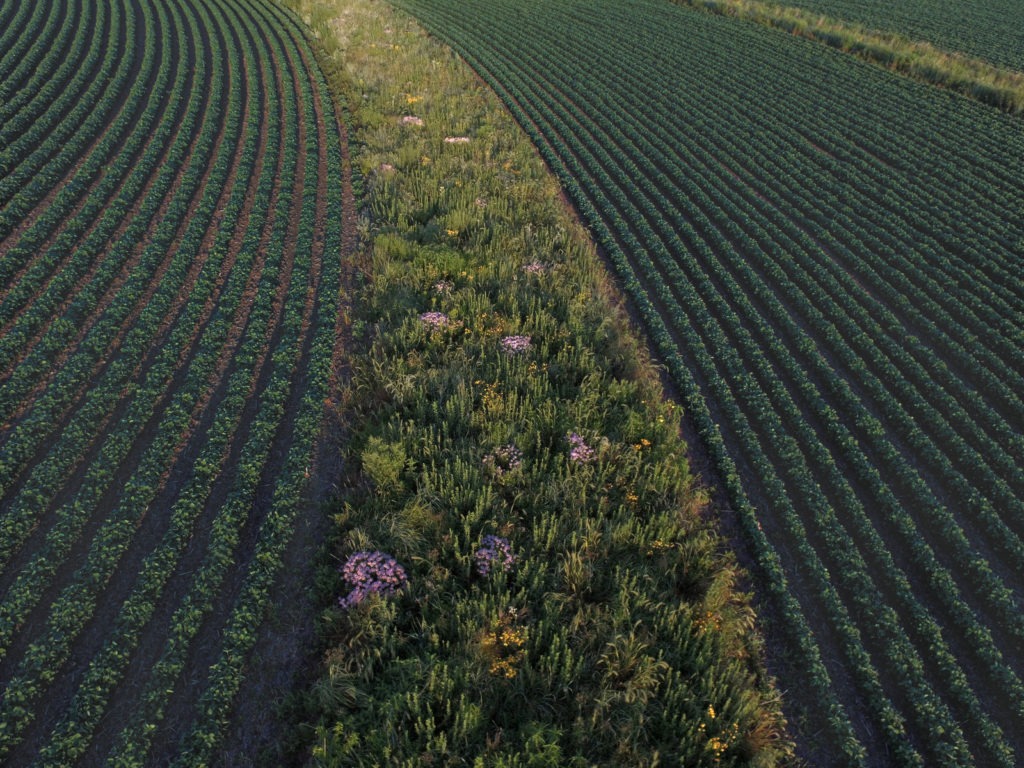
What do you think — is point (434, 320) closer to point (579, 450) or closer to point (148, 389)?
point (579, 450)

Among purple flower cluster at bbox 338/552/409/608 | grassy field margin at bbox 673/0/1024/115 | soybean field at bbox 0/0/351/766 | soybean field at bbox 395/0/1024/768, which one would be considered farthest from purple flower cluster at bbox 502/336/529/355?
grassy field margin at bbox 673/0/1024/115

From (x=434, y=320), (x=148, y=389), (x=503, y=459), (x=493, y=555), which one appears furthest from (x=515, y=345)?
(x=148, y=389)

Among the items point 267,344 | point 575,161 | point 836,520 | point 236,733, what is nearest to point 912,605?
point 836,520

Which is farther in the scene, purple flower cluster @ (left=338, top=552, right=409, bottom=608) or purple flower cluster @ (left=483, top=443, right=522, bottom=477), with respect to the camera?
purple flower cluster @ (left=483, top=443, right=522, bottom=477)

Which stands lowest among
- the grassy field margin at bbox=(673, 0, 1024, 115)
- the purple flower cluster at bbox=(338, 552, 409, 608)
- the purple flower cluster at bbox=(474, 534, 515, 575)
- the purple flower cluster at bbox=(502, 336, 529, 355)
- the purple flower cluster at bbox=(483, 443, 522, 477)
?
the purple flower cluster at bbox=(338, 552, 409, 608)

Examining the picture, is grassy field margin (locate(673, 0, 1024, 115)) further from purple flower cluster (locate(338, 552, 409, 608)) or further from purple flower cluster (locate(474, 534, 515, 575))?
purple flower cluster (locate(338, 552, 409, 608))
